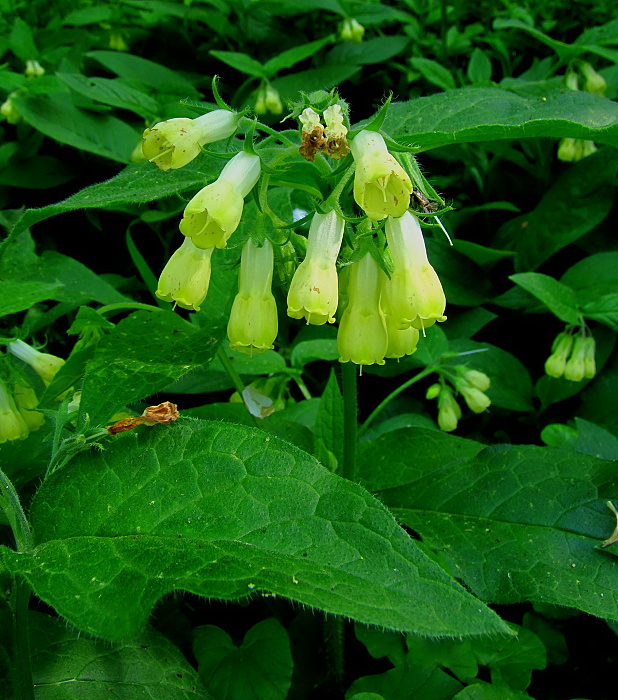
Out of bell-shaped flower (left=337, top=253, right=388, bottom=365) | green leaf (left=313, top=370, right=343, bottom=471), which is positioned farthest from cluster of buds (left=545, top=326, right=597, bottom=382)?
bell-shaped flower (left=337, top=253, right=388, bottom=365)

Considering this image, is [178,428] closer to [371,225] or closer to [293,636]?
[371,225]

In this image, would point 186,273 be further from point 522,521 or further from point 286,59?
point 286,59

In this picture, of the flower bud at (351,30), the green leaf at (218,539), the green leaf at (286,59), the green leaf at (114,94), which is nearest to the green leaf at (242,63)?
the green leaf at (286,59)

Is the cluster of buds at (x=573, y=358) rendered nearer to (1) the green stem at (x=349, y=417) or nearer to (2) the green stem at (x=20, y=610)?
(1) the green stem at (x=349, y=417)

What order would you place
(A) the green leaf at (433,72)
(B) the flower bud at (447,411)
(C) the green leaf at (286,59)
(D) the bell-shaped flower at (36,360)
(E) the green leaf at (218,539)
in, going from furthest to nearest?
(C) the green leaf at (286,59), (A) the green leaf at (433,72), (B) the flower bud at (447,411), (D) the bell-shaped flower at (36,360), (E) the green leaf at (218,539)

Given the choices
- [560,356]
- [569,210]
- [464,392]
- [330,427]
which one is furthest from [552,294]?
[330,427]

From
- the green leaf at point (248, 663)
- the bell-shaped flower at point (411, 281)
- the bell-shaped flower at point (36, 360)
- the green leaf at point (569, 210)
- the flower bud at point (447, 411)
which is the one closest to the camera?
the bell-shaped flower at point (411, 281)
